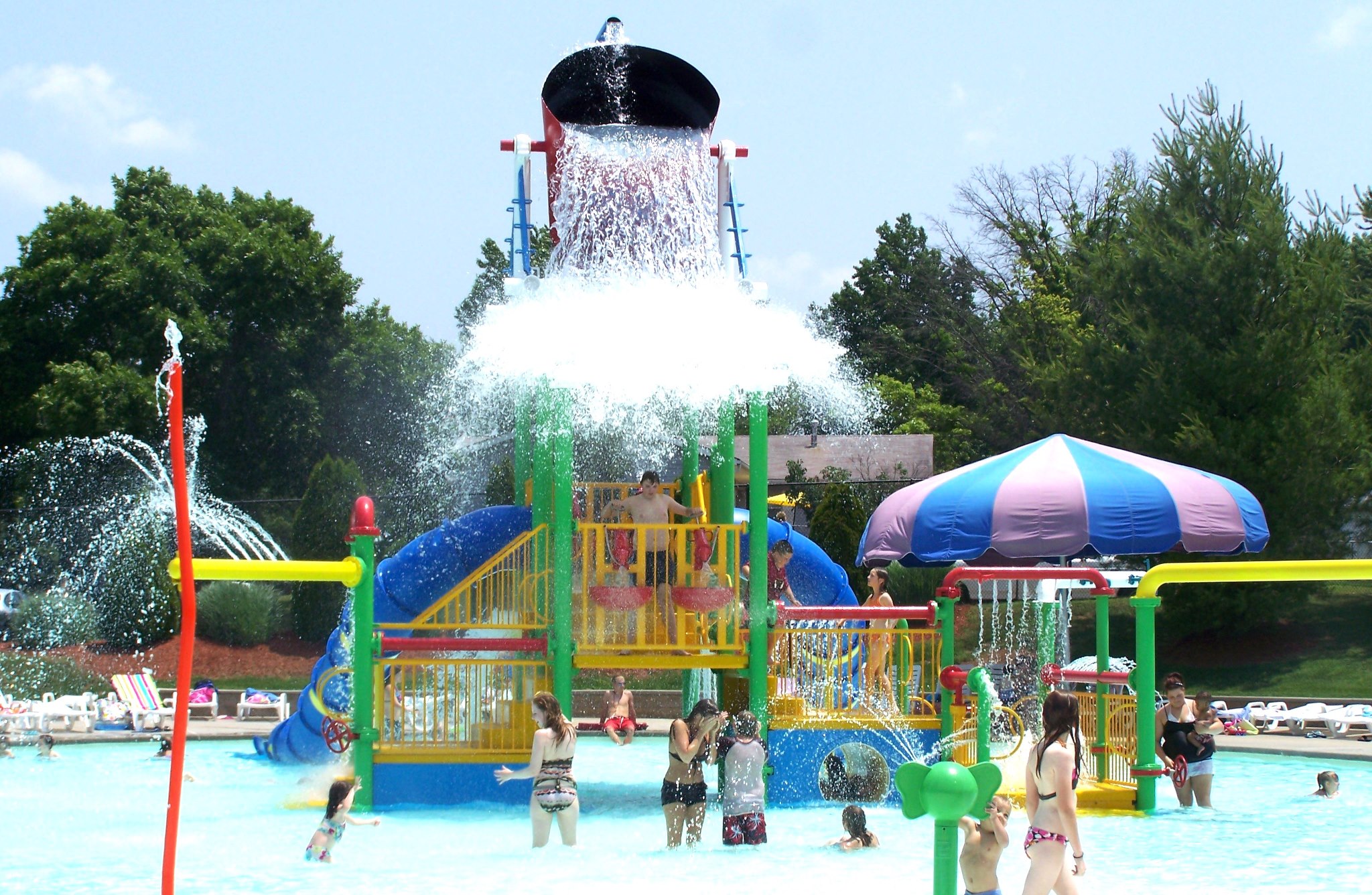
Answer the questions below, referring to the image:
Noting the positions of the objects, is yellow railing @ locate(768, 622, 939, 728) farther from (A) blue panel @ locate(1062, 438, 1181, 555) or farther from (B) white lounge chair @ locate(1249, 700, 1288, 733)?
(B) white lounge chair @ locate(1249, 700, 1288, 733)

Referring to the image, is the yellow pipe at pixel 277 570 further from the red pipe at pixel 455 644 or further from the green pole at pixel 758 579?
the green pole at pixel 758 579

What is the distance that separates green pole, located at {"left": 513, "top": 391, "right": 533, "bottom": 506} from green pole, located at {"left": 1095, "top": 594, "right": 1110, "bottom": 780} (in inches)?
223

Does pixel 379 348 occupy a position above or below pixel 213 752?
above

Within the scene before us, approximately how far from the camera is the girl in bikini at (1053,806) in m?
6.58

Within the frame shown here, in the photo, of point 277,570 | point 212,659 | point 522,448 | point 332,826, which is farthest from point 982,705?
point 212,659

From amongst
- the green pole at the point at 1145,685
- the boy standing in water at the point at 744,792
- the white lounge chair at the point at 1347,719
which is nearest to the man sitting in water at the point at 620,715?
the boy standing in water at the point at 744,792

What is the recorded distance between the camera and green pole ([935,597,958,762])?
38.5 feet

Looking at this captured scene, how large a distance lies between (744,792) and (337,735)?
3630 millimetres

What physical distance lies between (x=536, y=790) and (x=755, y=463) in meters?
3.23

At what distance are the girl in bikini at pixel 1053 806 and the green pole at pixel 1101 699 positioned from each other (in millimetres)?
5762

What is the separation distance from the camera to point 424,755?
11.3 metres

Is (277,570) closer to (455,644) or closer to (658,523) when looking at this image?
(455,644)

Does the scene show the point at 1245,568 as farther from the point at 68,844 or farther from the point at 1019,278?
the point at 1019,278

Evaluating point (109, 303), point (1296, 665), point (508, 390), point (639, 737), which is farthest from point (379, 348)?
point (508, 390)
